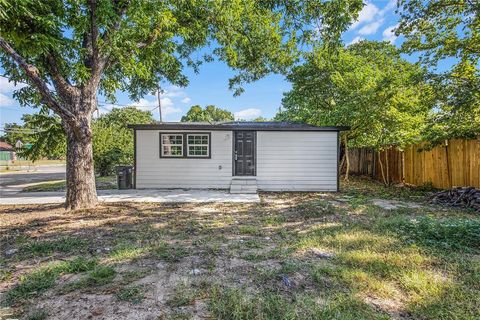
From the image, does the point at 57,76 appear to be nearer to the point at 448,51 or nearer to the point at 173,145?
the point at 173,145

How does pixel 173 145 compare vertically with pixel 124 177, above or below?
above

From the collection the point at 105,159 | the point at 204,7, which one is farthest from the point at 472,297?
the point at 105,159

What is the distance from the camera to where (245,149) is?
9859mm

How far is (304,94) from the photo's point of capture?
15094 millimetres

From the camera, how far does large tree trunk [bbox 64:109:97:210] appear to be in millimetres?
6008

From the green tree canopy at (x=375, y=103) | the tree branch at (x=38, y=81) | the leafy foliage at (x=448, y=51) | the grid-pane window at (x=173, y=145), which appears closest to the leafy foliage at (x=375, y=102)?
the green tree canopy at (x=375, y=103)

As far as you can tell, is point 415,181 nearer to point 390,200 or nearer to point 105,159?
point 390,200

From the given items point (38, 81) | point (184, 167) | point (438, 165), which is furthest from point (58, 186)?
point (438, 165)

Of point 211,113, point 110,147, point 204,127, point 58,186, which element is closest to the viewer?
point 204,127

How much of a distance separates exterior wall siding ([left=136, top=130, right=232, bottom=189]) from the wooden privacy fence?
6.69 meters

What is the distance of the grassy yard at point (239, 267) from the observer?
91.0 inches

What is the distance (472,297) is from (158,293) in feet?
9.80

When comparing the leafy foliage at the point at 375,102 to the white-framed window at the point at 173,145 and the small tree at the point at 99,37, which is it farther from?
the white-framed window at the point at 173,145

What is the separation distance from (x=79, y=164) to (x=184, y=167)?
415cm
